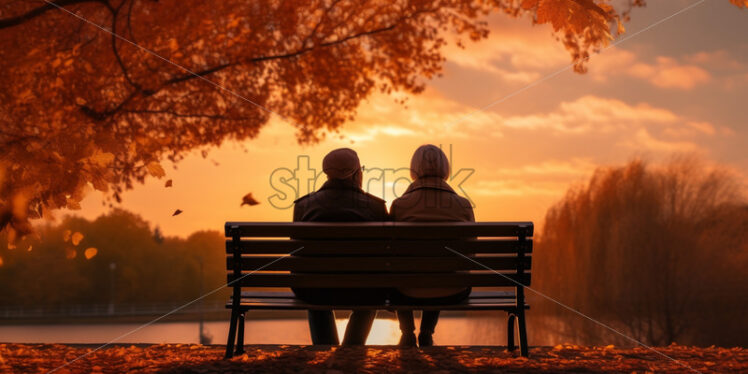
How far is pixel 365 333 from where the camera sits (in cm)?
482

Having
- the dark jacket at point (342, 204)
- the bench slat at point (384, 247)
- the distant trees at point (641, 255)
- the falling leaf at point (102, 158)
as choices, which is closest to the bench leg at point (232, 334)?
the bench slat at point (384, 247)

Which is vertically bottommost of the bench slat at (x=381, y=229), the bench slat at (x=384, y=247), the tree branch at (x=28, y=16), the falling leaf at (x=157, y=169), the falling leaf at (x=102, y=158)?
the bench slat at (x=384, y=247)

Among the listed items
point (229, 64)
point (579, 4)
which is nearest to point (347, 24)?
point (229, 64)

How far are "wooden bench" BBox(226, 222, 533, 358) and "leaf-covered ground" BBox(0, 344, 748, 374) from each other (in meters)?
0.35

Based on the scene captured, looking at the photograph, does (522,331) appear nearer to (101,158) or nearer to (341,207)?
(341,207)

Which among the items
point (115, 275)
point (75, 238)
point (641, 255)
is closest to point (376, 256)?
point (75, 238)

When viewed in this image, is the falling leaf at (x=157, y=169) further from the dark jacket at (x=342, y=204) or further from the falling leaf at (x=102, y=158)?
the dark jacket at (x=342, y=204)

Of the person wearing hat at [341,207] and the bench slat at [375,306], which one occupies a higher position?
the person wearing hat at [341,207]

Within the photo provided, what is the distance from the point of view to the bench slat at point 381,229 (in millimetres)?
4168

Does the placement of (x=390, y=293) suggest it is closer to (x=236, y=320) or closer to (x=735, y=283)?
(x=236, y=320)

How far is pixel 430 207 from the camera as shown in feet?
14.6

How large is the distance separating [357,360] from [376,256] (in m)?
0.74

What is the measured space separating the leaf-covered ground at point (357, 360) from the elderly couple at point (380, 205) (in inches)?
15.7

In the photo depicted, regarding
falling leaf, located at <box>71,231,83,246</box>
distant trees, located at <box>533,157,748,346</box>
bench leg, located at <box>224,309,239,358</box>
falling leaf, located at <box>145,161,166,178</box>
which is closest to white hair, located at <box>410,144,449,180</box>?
bench leg, located at <box>224,309,239,358</box>
